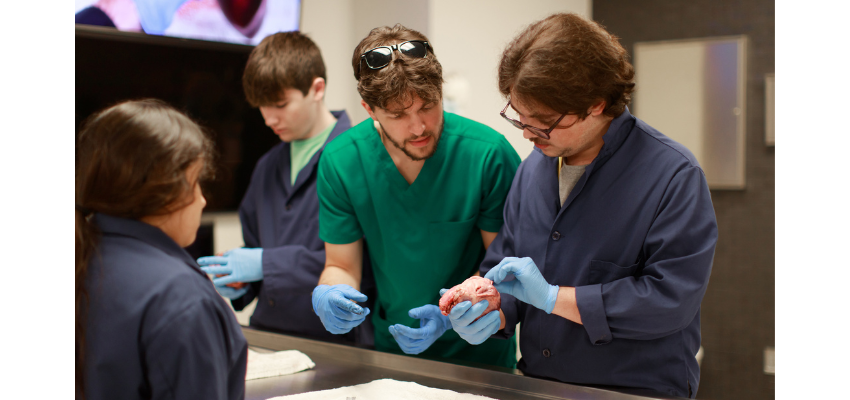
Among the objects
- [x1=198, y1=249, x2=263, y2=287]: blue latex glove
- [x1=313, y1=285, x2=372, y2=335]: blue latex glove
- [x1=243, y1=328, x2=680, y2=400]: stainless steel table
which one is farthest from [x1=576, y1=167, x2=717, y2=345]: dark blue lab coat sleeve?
[x1=198, y1=249, x2=263, y2=287]: blue latex glove

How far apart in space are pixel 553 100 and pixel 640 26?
2943 mm

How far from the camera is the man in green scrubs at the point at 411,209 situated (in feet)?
5.53

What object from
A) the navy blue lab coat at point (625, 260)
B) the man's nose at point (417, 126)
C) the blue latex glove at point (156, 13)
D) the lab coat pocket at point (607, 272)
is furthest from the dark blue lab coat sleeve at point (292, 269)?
the blue latex glove at point (156, 13)

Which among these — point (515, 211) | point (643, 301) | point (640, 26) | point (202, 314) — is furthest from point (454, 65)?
point (202, 314)

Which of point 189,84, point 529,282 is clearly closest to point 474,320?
point 529,282

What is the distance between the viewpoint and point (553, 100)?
133cm

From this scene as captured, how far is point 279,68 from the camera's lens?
2.11 metres

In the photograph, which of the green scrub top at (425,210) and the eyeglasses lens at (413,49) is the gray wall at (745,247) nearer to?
the green scrub top at (425,210)

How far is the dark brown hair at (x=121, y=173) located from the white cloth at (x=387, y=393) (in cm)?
64

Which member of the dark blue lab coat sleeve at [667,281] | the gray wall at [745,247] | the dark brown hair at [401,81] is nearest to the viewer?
the dark blue lab coat sleeve at [667,281]

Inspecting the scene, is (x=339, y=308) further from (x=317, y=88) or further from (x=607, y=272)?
(x=317, y=88)

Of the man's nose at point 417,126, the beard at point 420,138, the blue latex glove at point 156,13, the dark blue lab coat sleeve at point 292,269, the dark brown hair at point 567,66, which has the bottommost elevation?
the dark blue lab coat sleeve at point 292,269

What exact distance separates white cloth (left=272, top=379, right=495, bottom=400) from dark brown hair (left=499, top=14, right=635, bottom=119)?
2.45ft
